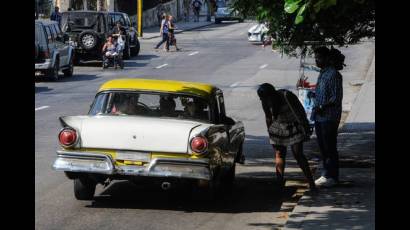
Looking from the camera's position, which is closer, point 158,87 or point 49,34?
point 158,87

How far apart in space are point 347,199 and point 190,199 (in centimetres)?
201

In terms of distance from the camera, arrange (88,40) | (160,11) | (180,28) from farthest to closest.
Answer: (160,11)
(180,28)
(88,40)

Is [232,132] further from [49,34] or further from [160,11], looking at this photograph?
[160,11]

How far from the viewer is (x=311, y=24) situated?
1397cm

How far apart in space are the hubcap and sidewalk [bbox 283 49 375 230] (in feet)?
68.2

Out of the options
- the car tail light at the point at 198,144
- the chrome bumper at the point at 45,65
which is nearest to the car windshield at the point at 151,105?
the car tail light at the point at 198,144

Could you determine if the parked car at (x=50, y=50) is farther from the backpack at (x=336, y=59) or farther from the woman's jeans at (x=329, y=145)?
the woman's jeans at (x=329, y=145)

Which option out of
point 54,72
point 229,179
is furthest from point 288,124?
point 54,72

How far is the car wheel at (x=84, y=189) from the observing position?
12.0 metres

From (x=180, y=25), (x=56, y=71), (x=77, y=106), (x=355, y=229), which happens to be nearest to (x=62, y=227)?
(x=355, y=229)

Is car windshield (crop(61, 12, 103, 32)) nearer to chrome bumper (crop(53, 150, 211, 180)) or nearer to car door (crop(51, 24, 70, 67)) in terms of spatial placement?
car door (crop(51, 24, 70, 67))

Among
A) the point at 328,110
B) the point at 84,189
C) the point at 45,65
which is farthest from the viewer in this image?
→ the point at 45,65

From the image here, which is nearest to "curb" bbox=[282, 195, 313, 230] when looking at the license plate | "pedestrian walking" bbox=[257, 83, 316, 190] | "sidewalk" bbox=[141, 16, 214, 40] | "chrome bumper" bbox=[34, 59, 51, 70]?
"pedestrian walking" bbox=[257, 83, 316, 190]

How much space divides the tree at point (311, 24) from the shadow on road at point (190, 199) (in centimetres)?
232
